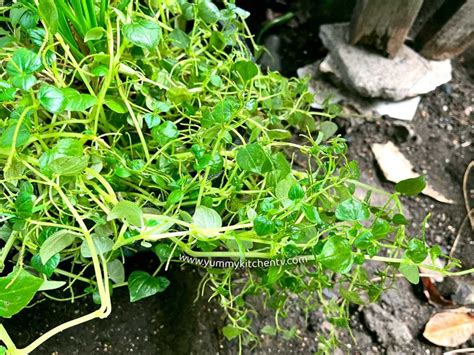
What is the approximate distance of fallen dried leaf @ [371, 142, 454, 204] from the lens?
4.05 ft

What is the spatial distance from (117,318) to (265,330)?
0.25 metres

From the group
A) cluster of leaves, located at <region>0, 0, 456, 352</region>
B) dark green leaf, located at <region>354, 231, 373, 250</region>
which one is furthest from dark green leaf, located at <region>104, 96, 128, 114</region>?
dark green leaf, located at <region>354, 231, 373, 250</region>

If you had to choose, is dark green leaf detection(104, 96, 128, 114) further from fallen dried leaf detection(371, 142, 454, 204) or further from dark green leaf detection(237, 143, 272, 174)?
fallen dried leaf detection(371, 142, 454, 204)

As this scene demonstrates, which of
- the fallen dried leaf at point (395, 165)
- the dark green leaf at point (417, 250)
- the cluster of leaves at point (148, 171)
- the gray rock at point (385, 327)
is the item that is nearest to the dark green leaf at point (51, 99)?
the cluster of leaves at point (148, 171)

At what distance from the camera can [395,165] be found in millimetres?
1258

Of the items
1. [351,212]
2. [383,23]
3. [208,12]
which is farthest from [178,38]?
[383,23]

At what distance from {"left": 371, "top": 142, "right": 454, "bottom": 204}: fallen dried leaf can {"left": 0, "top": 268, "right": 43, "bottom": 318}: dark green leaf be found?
2.76 feet

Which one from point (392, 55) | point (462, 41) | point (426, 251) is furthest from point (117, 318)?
point (462, 41)

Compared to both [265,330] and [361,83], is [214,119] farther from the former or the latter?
[361,83]

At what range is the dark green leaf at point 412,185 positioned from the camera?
2.69 ft

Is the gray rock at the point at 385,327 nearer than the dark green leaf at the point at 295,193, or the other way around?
the dark green leaf at the point at 295,193

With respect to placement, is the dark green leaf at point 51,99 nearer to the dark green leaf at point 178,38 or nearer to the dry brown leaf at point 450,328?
the dark green leaf at point 178,38

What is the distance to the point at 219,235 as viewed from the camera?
2.26 feet

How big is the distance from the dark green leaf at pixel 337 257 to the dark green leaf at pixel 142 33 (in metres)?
0.32
